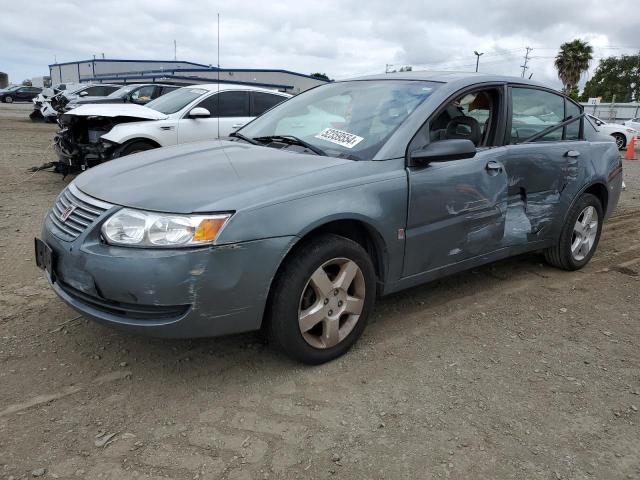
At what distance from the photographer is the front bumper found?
2410 millimetres

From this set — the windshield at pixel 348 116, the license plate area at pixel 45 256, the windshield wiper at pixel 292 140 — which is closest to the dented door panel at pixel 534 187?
the windshield at pixel 348 116

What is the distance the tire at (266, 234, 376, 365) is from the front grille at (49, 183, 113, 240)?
98 cm

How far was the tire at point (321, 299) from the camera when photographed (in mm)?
2689

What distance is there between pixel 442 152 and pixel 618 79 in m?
70.8

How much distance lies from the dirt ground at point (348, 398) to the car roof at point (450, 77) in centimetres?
160

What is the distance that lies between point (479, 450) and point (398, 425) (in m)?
0.38

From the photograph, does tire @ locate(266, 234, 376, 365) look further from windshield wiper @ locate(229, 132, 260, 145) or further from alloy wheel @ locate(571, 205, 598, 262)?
alloy wheel @ locate(571, 205, 598, 262)

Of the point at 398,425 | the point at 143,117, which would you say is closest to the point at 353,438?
the point at 398,425

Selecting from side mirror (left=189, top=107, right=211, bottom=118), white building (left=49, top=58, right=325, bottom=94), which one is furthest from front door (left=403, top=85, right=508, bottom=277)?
white building (left=49, top=58, right=325, bottom=94)

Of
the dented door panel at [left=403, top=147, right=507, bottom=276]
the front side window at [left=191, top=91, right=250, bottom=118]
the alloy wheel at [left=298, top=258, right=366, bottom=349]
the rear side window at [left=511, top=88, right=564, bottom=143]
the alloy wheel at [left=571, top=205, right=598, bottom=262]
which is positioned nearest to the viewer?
the alloy wheel at [left=298, top=258, right=366, bottom=349]

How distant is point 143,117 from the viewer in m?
7.70

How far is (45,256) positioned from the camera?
2.85 metres

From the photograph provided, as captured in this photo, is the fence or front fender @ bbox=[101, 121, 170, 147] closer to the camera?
front fender @ bbox=[101, 121, 170, 147]

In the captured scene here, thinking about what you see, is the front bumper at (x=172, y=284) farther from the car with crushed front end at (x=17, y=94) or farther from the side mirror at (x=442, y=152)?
the car with crushed front end at (x=17, y=94)
